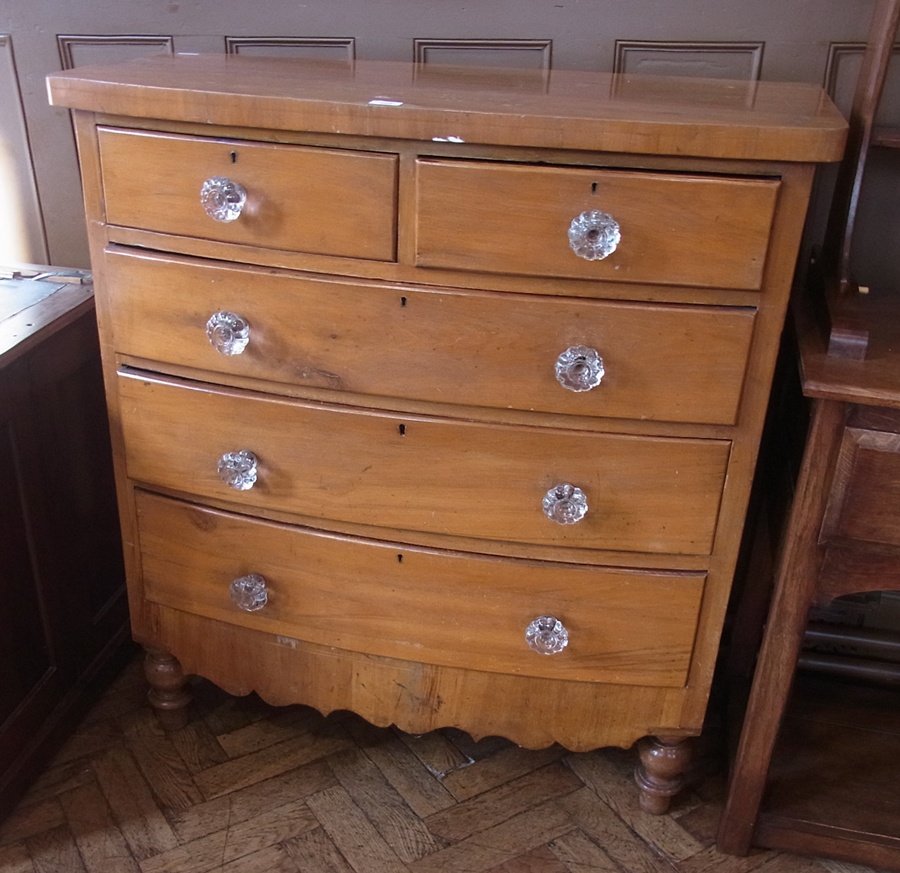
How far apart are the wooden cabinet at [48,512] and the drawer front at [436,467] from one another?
205 mm

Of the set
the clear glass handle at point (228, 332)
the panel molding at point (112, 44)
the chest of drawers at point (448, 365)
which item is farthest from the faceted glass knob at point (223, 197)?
the panel molding at point (112, 44)

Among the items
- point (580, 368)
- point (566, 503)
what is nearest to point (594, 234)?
point (580, 368)

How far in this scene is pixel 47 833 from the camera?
136 cm

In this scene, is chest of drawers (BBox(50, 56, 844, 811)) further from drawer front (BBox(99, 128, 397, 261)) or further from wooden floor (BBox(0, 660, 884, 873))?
wooden floor (BBox(0, 660, 884, 873))

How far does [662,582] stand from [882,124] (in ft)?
2.41

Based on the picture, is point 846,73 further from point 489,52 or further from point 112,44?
point 112,44

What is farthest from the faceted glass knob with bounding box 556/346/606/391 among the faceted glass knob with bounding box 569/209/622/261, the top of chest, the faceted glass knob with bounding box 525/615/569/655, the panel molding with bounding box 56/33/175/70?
the panel molding with bounding box 56/33/175/70

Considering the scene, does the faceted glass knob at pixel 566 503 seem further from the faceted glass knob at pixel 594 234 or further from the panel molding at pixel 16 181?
the panel molding at pixel 16 181

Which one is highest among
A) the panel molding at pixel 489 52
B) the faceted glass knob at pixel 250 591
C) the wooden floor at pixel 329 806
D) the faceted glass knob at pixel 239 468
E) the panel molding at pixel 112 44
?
the panel molding at pixel 489 52

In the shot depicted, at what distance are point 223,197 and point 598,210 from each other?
42 cm

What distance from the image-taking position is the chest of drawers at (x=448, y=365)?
3.25 feet

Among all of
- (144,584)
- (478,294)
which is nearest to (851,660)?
(478,294)

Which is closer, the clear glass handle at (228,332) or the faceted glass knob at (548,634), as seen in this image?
the clear glass handle at (228,332)

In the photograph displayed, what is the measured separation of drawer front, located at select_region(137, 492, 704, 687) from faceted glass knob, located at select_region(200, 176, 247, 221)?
42cm
